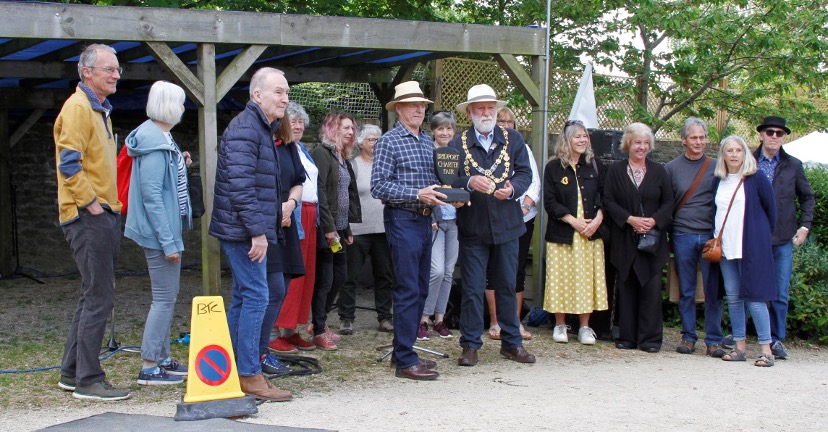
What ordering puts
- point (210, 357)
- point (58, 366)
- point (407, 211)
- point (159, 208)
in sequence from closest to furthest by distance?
point (210, 357) < point (159, 208) < point (407, 211) < point (58, 366)

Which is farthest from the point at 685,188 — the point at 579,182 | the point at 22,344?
the point at 22,344

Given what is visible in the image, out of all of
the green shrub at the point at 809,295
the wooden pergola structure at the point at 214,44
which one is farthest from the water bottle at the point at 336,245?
the green shrub at the point at 809,295

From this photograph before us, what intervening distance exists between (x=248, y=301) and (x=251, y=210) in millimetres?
529

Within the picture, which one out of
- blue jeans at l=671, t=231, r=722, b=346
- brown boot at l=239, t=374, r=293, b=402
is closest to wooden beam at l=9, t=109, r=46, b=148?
brown boot at l=239, t=374, r=293, b=402

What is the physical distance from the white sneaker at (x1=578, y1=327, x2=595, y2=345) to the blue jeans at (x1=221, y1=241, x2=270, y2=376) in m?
3.14

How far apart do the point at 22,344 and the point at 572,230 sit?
4249mm

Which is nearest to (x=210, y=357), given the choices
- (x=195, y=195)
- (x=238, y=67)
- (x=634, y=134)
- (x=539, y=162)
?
(x=195, y=195)

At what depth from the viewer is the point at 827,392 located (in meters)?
6.07

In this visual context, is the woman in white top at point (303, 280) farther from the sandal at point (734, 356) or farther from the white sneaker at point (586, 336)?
the sandal at point (734, 356)

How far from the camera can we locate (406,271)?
5934mm

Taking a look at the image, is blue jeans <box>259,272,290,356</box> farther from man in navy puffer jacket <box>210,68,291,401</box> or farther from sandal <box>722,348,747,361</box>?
sandal <box>722,348,747,361</box>

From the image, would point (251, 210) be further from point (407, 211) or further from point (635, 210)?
point (635, 210)

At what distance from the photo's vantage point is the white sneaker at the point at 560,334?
24.7 ft

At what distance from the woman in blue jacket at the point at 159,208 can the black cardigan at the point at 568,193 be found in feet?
9.81
